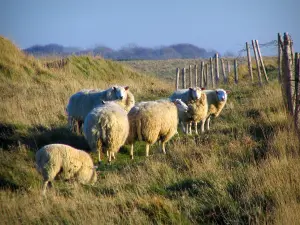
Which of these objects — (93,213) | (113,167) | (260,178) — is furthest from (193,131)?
(93,213)


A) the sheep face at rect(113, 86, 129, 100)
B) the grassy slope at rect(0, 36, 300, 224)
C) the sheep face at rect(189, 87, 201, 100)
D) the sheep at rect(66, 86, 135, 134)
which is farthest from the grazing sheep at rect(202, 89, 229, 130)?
the sheep face at rect(113, 86, 129, 100)

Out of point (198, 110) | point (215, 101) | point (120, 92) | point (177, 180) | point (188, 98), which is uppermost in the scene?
point (120, 92)

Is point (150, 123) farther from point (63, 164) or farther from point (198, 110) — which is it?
point (63, 164)

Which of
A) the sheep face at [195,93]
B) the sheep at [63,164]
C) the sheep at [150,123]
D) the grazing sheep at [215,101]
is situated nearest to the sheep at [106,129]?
the sheep at [150,123]

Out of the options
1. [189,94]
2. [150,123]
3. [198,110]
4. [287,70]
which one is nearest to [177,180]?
[287,70]

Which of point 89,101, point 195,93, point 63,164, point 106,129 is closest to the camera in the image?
point 63,164

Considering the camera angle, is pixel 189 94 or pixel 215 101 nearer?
pixel 189 94

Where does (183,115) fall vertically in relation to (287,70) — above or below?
below

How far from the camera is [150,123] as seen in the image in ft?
38.2

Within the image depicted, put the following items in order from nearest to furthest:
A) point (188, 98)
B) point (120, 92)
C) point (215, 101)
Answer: point (120, 92), point (188, 98), point (215, 101)

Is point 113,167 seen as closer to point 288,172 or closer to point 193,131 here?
point 288,172

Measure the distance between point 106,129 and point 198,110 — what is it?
4182 millimetres

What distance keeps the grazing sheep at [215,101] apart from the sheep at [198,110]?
52cm

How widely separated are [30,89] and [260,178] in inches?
556
